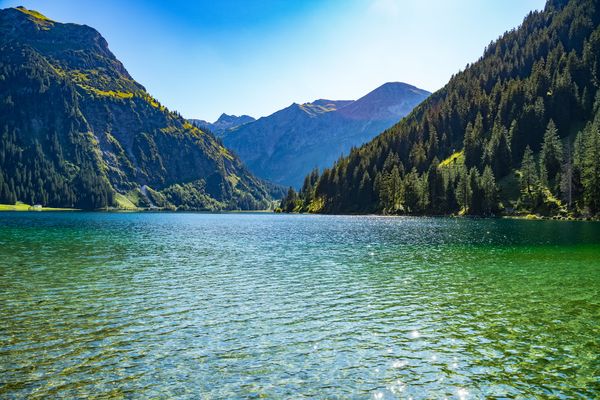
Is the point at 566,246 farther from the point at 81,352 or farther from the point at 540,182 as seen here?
the point at 540,182

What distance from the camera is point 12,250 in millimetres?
58594

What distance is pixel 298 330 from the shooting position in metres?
23.3

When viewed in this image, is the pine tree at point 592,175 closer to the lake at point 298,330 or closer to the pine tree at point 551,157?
the pine tree at point 551,157

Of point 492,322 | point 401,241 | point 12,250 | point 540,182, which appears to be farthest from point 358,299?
point 540,182

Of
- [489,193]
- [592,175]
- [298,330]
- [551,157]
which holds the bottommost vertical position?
[298,330]

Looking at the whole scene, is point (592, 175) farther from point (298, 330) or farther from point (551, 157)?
point (298, 330)

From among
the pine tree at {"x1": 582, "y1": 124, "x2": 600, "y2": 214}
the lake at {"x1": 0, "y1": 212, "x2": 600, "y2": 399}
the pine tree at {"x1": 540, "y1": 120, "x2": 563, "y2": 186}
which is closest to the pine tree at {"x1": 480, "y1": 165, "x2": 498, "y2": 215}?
the pine tree at {"x1": 540, "y1": 120, "x2": 563, "y2": 186}

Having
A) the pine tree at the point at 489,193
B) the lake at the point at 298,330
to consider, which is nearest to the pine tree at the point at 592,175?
the pine tree at the point at 489,193

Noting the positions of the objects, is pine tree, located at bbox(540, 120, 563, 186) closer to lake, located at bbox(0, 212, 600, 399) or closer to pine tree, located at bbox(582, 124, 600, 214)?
pine tree, located at bbox(582, 124, 600, 214)

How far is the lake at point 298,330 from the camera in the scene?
52.3ft

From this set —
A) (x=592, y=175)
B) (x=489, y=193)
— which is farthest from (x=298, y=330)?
(x=489, y=193)

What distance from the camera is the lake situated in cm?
1595

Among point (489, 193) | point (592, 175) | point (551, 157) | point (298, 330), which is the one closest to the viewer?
point (298, 330)

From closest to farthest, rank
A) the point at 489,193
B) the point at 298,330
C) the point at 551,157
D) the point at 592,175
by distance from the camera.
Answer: the point at 298,330, the point at 592,175, the point at 489,193, the point at 551,157
